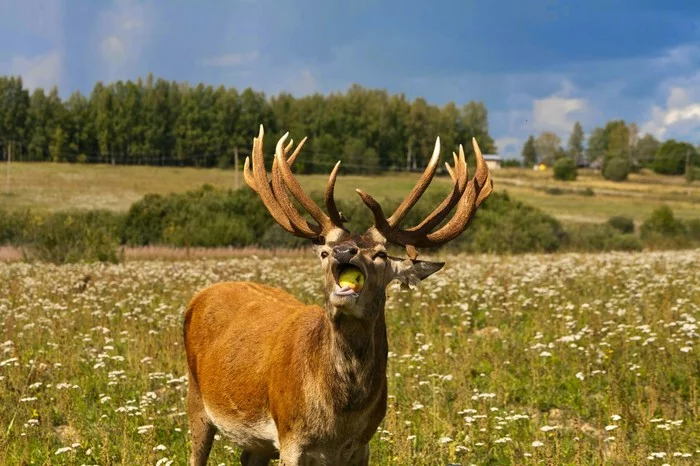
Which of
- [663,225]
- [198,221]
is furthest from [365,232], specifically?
[663,225]

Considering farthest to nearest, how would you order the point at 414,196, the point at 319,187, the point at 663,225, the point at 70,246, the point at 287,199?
A: the point at 319,187 → the point at 663,225 → the point at 70,246 → the point at 287,199 → the point at 414,196

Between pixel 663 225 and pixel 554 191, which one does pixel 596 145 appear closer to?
pixel 554 191

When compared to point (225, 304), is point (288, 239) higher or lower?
lower

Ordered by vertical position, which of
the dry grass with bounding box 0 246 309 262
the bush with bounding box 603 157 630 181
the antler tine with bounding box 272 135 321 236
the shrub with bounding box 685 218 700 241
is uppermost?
the bush with bounding box 603 157 630 181

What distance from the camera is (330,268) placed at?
4.12 meters

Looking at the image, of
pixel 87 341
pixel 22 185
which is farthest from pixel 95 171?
pixel 87 341

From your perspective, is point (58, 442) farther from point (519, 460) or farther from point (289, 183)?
point (519, 460)

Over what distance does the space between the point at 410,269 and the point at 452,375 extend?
3804 millimetres

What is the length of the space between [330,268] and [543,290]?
826 cm

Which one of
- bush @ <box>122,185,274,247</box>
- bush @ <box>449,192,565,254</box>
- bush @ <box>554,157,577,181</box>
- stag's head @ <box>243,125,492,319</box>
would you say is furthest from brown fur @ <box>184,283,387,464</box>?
bush @ <box>554,157,577,181</box>

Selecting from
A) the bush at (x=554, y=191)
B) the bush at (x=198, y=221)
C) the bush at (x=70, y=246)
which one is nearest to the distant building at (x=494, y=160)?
the bush at (x=554, y=191)

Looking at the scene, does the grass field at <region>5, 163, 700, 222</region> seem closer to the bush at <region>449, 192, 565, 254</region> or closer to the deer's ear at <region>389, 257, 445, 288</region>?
the bush at <region>449, 192, 565, 254</region>

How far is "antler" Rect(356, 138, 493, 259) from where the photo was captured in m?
4.64

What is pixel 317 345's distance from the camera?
14.9ft
